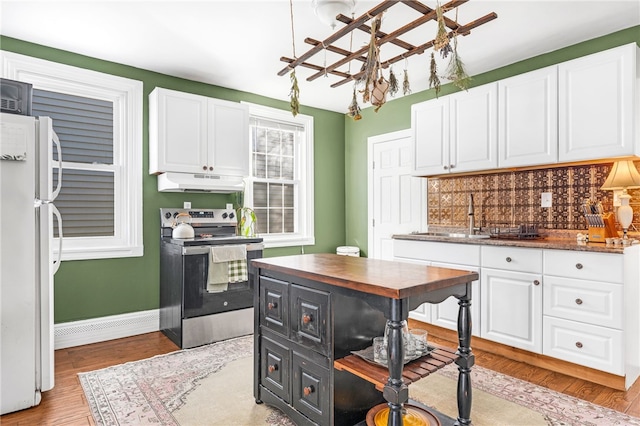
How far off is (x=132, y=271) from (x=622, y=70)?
4.53 meters

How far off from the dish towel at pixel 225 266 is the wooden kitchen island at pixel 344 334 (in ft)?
4.46

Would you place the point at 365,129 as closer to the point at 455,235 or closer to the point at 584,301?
the point at 455,235

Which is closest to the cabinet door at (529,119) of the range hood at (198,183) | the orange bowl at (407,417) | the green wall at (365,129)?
the green wall at (365,129)

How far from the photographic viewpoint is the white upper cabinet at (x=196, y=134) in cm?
359

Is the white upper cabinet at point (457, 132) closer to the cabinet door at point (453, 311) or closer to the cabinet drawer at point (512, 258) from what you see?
the cabinet drawer at point (512, 258)

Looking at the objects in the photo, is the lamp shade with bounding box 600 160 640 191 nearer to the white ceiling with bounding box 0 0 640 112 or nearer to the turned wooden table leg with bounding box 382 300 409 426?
the white ceiling with bounding box 0 0 640 112

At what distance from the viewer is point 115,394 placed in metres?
2.40

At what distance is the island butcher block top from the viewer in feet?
5.02

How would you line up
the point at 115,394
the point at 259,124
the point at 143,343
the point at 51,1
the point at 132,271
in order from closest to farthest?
the point at 115,394, the point at 51,1, the point at 143,343, the point at 132,271, the point at 259,124

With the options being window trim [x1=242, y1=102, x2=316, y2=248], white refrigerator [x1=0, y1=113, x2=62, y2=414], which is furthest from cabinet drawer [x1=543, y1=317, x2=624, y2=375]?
white refrigerator [x1=0, y1=113, x2=62, y2=414]

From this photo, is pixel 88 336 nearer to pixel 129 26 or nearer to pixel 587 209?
pixel 129 26

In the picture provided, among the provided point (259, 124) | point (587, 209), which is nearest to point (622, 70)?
point (587, 209)

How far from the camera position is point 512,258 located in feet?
9.88

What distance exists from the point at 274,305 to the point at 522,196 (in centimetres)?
274
